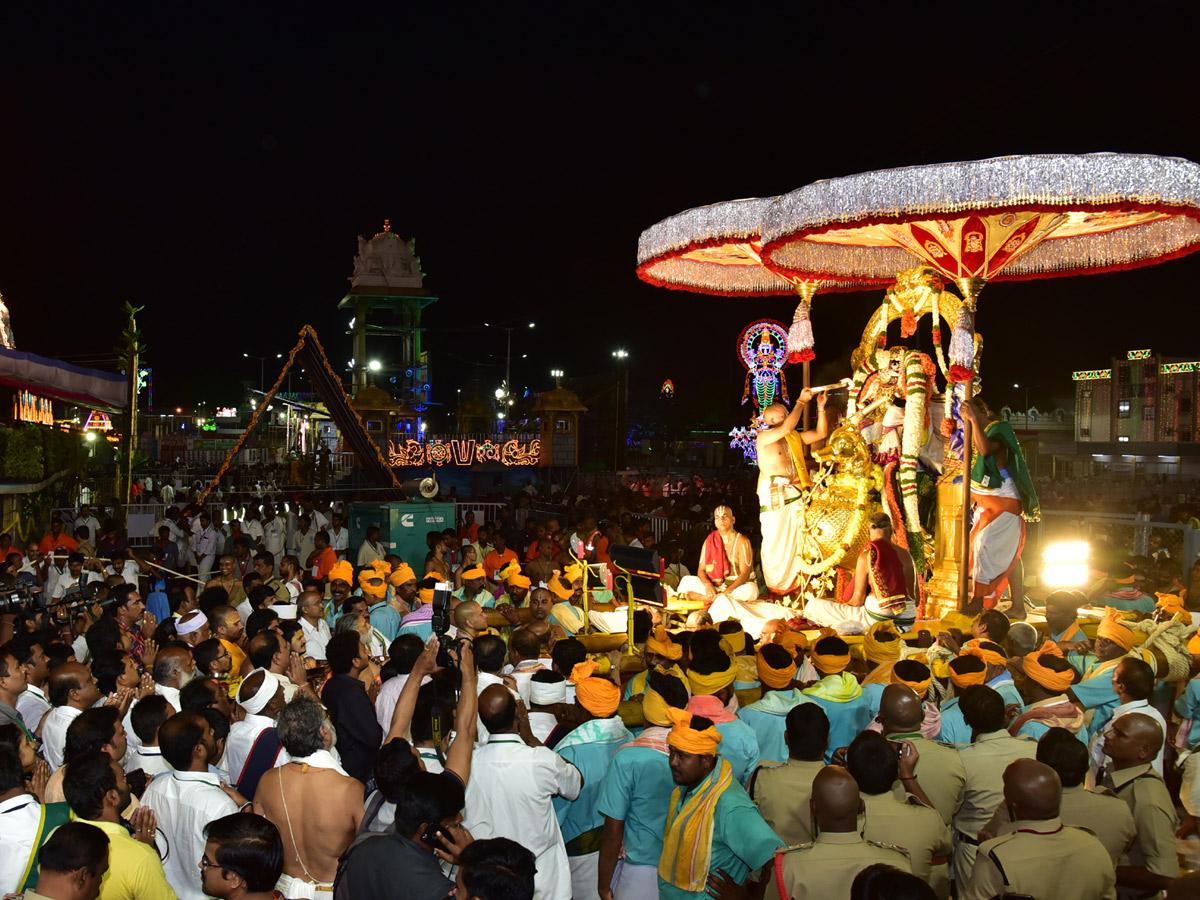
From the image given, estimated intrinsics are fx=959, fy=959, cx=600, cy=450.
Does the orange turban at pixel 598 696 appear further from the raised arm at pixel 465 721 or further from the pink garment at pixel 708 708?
the raised arm at pixel 465 721

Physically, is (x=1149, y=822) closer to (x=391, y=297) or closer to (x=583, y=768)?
(x=583, y=768)

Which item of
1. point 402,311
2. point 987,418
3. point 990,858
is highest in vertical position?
point 402,311

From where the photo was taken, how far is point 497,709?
413 centimetres

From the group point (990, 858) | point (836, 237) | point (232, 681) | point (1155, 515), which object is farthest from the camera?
point (1155, 515)

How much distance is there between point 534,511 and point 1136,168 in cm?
1265

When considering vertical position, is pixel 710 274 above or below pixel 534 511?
above

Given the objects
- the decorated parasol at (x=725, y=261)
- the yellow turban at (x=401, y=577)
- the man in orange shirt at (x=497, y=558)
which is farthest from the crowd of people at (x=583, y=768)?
the decorated parasol at (x=725, y=261)

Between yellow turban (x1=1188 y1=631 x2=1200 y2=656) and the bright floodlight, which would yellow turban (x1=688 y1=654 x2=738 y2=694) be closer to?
yellow turban (x1=1188 y1=631 x2=1200 y2=656)

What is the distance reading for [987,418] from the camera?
34.0ft

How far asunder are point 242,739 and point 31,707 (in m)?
1.61

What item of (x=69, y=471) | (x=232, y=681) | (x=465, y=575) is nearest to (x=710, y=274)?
(x=465, y=575)

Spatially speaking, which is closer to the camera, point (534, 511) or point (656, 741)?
point (656, 741)

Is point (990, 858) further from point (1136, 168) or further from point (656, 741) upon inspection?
point (1136, 168)

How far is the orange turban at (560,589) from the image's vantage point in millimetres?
9008
